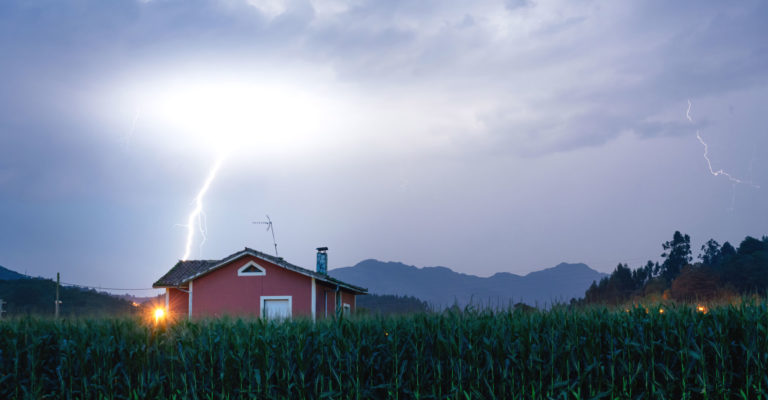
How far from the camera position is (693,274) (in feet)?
317

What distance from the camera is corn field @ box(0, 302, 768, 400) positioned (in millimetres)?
12625

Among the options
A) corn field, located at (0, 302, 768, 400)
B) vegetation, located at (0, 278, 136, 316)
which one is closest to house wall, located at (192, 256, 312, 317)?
corn field, located at (0, 302, 768, 400)

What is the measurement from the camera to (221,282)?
3100 centimetres

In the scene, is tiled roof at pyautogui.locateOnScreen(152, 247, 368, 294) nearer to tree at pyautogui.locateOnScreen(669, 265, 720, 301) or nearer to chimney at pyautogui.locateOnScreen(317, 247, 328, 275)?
chimney at pyautogui.locateOnScreen(317, 247, 328, 275)

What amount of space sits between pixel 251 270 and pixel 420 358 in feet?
63.5

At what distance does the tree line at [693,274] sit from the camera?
94.2 meters

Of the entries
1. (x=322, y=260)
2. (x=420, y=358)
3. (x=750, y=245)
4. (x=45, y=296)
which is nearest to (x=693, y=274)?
(x=750, y=245)

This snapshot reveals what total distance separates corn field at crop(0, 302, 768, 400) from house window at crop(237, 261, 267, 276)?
51.8 feet

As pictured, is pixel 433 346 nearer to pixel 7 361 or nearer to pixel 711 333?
pixel 711 333

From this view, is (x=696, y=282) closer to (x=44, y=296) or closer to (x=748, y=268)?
(x=748, y=268)

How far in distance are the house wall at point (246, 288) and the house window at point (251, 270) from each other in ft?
0.47

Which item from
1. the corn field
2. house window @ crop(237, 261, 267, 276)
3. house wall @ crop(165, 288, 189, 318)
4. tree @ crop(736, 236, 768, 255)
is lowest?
the corn field

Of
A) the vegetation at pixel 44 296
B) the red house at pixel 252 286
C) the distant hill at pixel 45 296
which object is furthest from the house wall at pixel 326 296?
the vegetation at pixel 44 296

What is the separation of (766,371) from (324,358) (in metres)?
8.74
